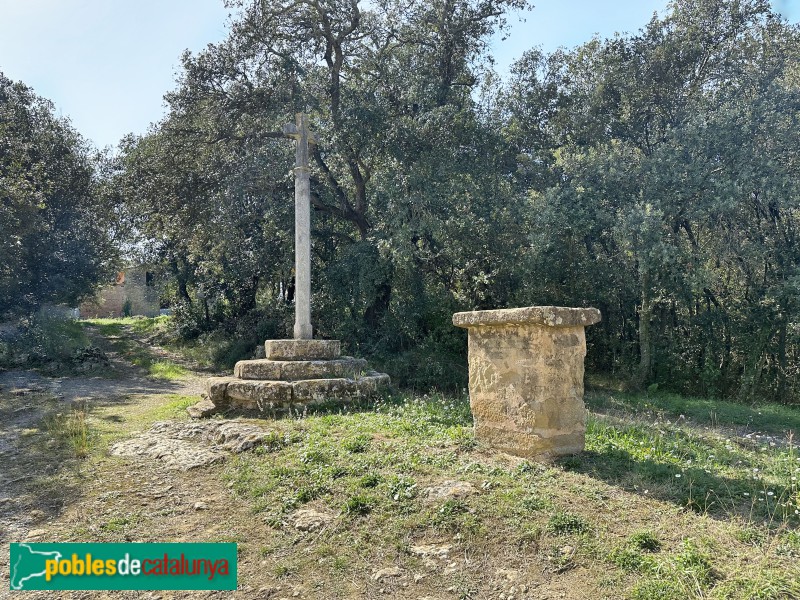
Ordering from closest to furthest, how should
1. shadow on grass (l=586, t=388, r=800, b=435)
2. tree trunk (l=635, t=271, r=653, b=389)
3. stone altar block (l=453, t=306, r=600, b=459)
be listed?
1. stone altar block (l=453, t=306, r=600, b=459)
2. shadow on grass (l=586, t=388, r=800, b=435)
3. tree trunk (l=635, t=271, r=653, b=389)

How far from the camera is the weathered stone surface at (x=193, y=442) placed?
545 cm

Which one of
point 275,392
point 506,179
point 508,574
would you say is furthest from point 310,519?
point 506,179

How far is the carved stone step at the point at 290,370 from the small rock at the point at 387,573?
15.1 ft

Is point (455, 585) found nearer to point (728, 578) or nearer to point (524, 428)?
point (728, 578)

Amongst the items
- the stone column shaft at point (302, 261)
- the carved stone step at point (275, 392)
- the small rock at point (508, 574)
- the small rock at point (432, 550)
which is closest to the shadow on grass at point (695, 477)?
the small rock at point (508, 574)

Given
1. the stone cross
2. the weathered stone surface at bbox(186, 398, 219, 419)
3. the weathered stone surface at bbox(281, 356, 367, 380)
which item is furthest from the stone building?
the weathered stone surface at bbox(281, 356, 367, 380)

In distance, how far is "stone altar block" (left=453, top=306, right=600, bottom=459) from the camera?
4375 millimetres

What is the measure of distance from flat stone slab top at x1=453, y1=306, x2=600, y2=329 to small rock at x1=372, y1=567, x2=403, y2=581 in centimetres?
205

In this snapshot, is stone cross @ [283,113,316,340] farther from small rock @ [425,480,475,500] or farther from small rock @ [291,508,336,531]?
small rock @ [425,480,475,500]

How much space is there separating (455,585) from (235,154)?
42.7ft

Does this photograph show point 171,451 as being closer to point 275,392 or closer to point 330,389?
point 275,392

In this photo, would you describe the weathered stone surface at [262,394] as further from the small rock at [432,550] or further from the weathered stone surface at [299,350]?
the small rock at [432,550]

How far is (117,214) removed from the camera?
1859cm

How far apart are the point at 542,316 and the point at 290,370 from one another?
4.31 metres
